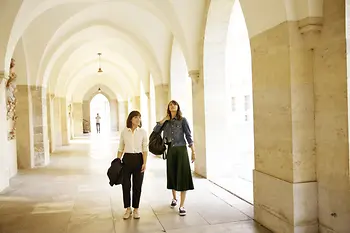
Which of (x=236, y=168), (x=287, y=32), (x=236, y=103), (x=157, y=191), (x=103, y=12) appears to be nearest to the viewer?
(x=287, y=32)

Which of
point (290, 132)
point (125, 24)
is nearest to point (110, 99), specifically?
point (125, 24)

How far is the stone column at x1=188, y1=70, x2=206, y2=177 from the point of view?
6578 mm

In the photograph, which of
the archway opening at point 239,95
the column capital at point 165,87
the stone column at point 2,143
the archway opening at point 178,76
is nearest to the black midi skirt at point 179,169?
the archway opening at point 239,95

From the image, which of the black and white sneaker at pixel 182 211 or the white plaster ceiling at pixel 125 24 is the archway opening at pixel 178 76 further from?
the black and white sneaker at pixel 182 211

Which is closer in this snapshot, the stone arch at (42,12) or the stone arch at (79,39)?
the stone arch at (42,12)

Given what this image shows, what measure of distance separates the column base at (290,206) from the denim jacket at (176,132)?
1168 millimetres

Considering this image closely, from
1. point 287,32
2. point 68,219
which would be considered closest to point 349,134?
point 287,32

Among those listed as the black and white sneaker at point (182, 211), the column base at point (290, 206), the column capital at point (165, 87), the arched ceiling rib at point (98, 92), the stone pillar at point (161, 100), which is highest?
the arched ceiling rib at point (98, 92)

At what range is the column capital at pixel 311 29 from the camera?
3115 mm

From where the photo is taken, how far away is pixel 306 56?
10.8 feet

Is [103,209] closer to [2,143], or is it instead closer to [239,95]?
[2,143]

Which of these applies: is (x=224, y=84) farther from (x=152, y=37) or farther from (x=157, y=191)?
(x=152, y=37)

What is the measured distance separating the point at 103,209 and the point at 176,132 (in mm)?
1536

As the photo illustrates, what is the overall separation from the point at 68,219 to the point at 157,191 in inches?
69.7
